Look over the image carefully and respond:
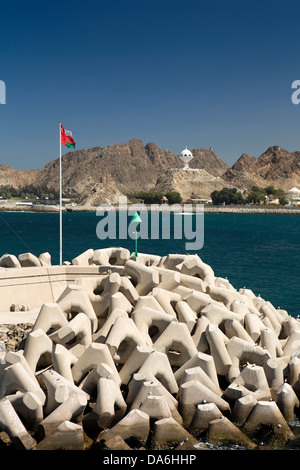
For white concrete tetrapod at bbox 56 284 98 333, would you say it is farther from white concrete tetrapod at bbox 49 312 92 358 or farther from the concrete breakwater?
white concrete tetrapod at bbox 49 312 92 358

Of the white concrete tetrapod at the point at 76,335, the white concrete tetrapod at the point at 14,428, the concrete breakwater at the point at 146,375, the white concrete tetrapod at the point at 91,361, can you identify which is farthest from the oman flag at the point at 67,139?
the white concrete tetrapod at the point at 14,428

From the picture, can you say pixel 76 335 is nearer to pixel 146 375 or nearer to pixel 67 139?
pixel 146 375

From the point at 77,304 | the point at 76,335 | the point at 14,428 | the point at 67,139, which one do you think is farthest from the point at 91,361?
the point at 67,139

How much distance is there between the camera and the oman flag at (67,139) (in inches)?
923

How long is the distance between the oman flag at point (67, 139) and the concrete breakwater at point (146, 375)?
9.57 m

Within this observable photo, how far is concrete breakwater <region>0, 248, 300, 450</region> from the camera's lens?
421 inches

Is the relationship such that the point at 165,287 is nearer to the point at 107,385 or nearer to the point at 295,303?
the point at 107,385

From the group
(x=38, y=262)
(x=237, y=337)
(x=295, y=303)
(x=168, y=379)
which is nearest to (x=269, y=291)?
(x=295, y=303)

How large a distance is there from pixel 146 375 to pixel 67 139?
A: 583 inches

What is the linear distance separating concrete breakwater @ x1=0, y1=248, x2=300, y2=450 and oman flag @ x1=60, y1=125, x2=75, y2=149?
957 cm

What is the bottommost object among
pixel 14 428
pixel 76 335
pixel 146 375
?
pixel 14 428

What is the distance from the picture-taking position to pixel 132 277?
1664 cm

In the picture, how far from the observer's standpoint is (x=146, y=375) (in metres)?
11.6

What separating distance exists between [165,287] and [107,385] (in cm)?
558
